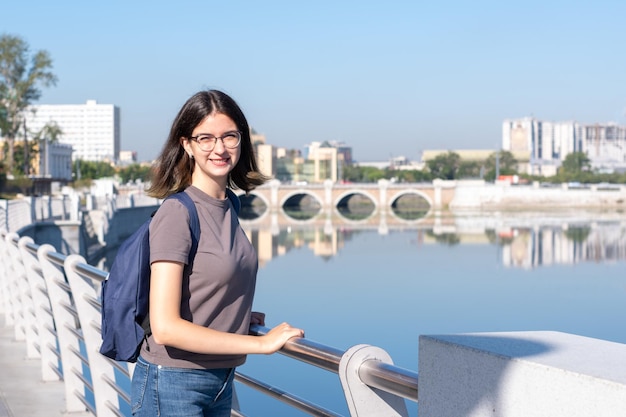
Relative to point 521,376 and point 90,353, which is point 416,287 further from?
point 521,376

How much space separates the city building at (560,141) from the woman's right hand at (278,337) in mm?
124982

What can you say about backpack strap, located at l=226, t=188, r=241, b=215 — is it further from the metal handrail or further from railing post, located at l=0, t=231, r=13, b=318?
railing post, located at l=0, t=231, r=13, b=318

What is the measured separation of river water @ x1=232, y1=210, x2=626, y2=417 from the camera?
1756cm

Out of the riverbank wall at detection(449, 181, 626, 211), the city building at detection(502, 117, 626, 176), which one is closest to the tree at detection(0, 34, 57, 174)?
the riverbank wall at detection(449, 181, 626, 211)

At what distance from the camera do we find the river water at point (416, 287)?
17562 mm

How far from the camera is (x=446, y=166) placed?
10675cm

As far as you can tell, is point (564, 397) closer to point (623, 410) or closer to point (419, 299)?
point (623, 410)

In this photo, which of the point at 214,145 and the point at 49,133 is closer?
the point at 214,145

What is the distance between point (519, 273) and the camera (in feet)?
104

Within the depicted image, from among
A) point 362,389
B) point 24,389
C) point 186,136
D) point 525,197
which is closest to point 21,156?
point 24,389

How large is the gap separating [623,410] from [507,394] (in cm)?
23

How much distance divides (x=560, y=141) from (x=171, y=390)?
6822 inches

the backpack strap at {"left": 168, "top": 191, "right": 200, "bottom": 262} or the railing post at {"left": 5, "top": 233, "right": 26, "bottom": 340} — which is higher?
the backpack strap at {"left": 168, "top": 191, "right": 200, "bottom": 262}

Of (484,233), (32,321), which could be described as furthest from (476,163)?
(32,321)
